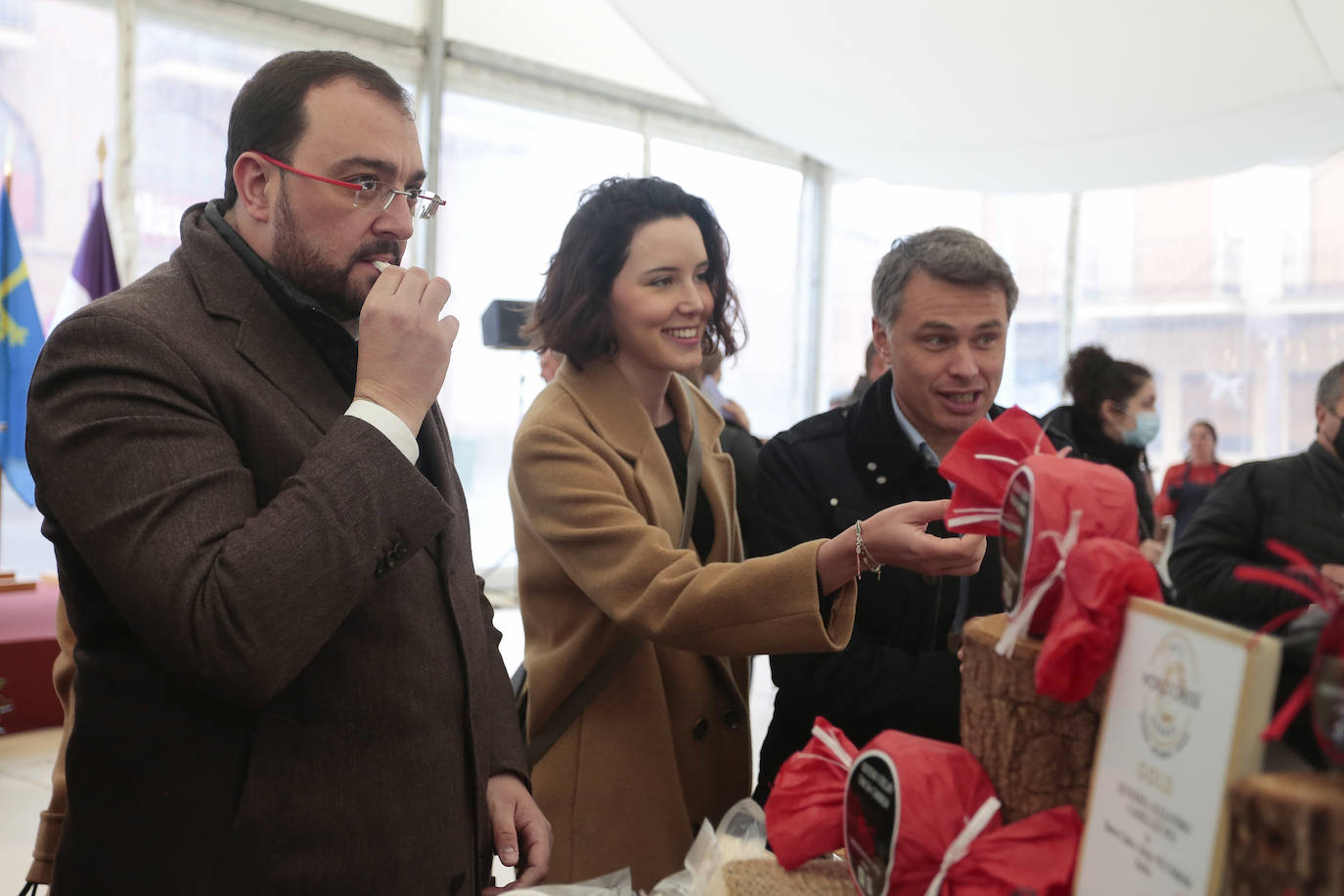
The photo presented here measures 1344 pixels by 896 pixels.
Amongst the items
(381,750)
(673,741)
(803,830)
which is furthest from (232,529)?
(673,741)

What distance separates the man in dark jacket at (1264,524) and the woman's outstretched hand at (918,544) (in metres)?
1.68

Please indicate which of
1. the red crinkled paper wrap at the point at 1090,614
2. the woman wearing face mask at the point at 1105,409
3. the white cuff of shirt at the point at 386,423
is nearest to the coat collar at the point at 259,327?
the white cuff of shirt at the point at 386,423

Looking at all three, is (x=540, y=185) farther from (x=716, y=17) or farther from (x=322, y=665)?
(x=322, y=665)

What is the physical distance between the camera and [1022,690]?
80 cm

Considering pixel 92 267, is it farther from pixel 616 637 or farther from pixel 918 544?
pixel 918 544

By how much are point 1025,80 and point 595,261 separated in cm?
512


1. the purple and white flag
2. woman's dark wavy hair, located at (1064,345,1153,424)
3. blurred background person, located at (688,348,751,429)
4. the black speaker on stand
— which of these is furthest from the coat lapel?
the purple and white flag

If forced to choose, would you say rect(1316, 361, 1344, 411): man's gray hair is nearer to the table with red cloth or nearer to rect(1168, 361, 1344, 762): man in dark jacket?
rect(1168, 361, 1344, 762): man in dark jacket

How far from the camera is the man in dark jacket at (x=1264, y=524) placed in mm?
2551

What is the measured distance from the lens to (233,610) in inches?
39.9

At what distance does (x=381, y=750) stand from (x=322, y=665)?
0.38 feet

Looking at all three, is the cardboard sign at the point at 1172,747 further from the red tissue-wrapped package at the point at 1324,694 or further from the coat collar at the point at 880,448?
the coat collar at the point at 880,448

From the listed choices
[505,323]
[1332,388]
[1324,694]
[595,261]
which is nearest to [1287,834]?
[1324,694]

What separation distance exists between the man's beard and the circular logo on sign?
99 centimetres
